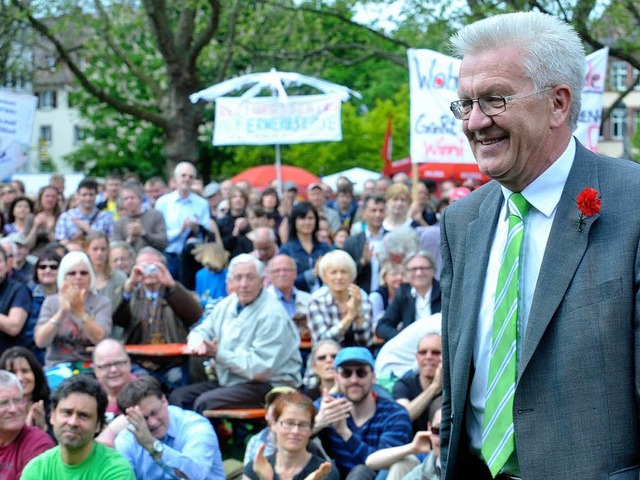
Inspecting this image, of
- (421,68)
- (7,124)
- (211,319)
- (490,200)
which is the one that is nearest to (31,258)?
(7,124)

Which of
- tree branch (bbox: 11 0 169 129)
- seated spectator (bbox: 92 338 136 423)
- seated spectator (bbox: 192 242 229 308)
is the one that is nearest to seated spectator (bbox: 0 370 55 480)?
seated spectator (bbox: 92 338 136 423)

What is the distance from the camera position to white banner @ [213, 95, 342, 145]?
1368cm

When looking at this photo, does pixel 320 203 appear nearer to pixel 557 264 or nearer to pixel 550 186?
pixel 550 186

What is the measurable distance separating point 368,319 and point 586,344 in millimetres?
6071

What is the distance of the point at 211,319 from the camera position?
8.34 m

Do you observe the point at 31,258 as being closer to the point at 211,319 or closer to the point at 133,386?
the point at 211,319

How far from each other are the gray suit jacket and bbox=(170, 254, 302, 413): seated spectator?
5.10 m

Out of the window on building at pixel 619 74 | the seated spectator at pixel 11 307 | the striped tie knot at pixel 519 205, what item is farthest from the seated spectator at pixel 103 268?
the window on building at pixel 619 74

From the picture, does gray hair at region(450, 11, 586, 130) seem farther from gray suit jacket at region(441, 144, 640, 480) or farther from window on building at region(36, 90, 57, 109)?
window on building at region(36, 90, 57, 109)

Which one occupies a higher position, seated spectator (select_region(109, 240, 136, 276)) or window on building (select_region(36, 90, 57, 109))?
window on building (select_region(36, 90, 57, 109))

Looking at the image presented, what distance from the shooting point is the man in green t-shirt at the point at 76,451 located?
592 centimetres

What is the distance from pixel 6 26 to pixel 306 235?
10.8 m

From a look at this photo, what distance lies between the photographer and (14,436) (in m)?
6.50

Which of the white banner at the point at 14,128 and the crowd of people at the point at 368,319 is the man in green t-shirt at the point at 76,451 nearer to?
the crowd of people at the point at 368,319
